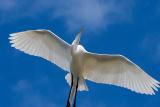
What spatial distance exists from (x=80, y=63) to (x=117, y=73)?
43.3 inches

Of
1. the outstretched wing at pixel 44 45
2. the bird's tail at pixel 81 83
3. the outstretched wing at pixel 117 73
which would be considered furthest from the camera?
the outstretched wing at pixel 44 45

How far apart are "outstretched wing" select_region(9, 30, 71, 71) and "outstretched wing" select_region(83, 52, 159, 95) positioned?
0.73 meters

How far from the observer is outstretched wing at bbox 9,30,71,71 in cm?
3027

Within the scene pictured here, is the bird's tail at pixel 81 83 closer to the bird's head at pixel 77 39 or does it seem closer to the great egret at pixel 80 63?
the great egret at pixel 80 63

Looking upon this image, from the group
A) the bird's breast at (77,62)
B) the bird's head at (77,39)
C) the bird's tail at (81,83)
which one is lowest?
the bird's tail at (81,83)

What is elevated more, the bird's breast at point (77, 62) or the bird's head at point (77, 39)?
the bird's head at point (77, 39)

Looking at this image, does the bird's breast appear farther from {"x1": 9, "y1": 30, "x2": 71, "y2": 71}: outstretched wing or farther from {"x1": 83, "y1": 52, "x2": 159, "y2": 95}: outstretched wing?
{"x1": 9, "y1": 30, "x2": 71, "y2": 71}: outstretched wing

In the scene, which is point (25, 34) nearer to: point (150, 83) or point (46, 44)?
point (46, 44)

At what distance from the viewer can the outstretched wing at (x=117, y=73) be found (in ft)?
96.7

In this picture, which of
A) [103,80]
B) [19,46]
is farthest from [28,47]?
[103,80]

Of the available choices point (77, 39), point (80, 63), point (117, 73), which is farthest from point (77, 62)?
point (117, 73)

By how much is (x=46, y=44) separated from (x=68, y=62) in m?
0.85

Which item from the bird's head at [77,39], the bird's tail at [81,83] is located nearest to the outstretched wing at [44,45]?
the bird's tail at [81,83]

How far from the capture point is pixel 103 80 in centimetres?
2992
